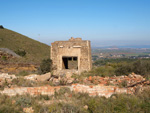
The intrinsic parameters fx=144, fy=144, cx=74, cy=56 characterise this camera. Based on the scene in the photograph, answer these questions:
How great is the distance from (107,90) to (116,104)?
1.30 metres

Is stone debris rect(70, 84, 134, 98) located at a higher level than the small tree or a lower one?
lower

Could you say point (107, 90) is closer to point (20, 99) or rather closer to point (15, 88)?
point (20, 99)

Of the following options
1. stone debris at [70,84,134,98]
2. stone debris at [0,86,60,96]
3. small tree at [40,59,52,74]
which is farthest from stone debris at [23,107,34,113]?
small tree at [40,59,52,74]

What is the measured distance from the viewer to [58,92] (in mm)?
5879

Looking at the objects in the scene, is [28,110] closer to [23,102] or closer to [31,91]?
[23,102]

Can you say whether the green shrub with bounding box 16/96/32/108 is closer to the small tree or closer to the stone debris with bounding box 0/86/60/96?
the stone debris with bounding box 0/86/60/96

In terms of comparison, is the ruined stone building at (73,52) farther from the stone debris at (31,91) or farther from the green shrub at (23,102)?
the green shrub at (23,102)

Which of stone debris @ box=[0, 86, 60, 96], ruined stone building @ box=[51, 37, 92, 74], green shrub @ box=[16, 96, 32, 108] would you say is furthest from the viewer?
ruined stone building @ box=[51, 37, 92, 74]

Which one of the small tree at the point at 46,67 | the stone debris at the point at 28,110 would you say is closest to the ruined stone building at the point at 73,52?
the small tree at the point at 46,67

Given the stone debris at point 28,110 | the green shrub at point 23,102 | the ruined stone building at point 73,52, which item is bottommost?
the stone debris at point 28,110

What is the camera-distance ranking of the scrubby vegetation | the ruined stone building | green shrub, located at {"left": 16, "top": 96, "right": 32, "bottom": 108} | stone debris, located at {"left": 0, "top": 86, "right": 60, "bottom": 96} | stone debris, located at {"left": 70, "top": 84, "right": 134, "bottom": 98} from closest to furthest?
the scrubby vegetation → green shrub, located at {"left": 16, "top": 96, "right": 32, "bottom": 108} → stone debris, located at {"left": 0, "top": 86, "right": 60, "bottom": 96} → stone debris, located at {"left": 70, "top": 84, "right": 134, "bottom": 98} → the ruined stone building

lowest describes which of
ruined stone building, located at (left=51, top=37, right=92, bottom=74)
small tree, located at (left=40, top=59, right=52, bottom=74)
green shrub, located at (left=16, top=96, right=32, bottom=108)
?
green shrub, located at (left=16, top=96, right=32, bottom=108)

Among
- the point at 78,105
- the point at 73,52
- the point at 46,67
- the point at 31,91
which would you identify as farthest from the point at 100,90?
the point at 46,67

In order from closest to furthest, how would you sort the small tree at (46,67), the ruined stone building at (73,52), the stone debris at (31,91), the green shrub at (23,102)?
the green shrub at (23,102)
the stone debris at (31,91)
the ruined stone building at (73,52)
the small tree at (46,67)
